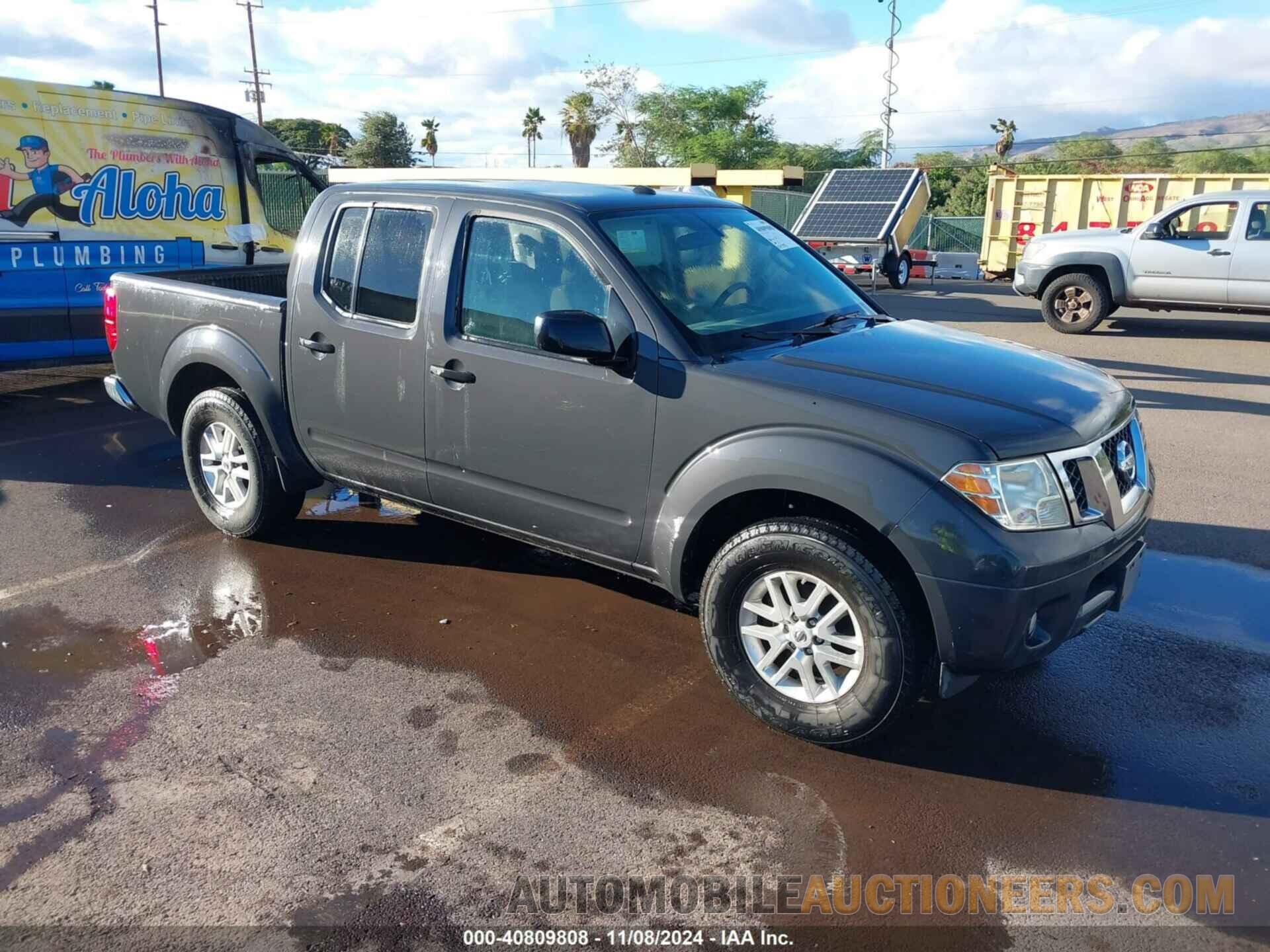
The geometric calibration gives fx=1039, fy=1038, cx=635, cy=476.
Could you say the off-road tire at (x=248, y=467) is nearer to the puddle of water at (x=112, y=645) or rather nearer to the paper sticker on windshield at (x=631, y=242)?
the puddle of water at (x=112, y=645)

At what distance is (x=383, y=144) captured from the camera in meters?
61.9

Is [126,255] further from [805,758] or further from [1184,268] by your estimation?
[1184,268]

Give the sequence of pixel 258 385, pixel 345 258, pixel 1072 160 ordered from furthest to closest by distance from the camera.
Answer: pixel 1072 160
pixel 258 385
pixel 345 258

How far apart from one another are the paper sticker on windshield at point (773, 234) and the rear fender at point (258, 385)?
243cm

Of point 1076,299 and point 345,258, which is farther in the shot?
point 1076,299

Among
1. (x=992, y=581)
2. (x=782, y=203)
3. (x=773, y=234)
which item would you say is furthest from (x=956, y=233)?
(x=992, y=581)

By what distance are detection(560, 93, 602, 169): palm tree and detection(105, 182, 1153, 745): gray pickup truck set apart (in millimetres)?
56442

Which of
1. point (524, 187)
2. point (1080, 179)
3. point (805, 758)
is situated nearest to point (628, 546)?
point (805, 758)

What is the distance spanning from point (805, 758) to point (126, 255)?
8515mm

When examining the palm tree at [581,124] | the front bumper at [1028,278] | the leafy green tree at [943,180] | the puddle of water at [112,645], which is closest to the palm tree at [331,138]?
the palm tree at [581,124]

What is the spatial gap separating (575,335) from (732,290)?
871 millimetres

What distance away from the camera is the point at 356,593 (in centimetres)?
507

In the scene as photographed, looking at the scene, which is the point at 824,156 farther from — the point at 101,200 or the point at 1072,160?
the point at 101,200

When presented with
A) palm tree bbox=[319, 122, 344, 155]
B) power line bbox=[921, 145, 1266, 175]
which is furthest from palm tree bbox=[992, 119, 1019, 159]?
palm tree bbox=[319, 122, 344, 155]
